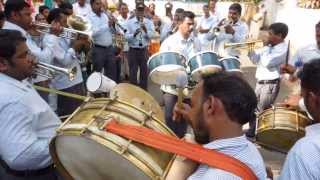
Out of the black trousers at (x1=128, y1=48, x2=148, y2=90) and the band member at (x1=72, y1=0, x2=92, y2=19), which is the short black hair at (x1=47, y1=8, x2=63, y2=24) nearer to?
the band member at (x1=72, y1=0, x2=92, y2=19)

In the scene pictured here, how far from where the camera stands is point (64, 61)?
560 centimetres

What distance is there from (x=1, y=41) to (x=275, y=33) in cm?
416

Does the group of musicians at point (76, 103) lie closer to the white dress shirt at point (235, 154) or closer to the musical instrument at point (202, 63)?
the white dress shirt at point (235, 154)

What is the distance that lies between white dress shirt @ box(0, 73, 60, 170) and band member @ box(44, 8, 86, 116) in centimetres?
278

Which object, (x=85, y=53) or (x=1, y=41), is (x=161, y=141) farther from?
(x=85, y=53)

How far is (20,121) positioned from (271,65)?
4259mm

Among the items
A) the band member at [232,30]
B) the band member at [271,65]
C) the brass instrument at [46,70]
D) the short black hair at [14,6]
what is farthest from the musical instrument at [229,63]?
the band member at [232,30]

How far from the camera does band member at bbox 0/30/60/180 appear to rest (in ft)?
8.83

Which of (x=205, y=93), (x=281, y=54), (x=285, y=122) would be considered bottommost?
(x=285, y=122)

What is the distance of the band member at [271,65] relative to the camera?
611 centimetres

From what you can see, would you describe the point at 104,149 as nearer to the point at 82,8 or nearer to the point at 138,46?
the point at 82,8

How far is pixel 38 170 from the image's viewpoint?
2898mm

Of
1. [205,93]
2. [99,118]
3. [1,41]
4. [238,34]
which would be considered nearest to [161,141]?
[205,93]

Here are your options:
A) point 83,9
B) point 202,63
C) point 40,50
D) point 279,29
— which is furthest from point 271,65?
point 83,9
